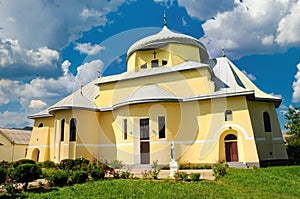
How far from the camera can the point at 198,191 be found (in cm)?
1024

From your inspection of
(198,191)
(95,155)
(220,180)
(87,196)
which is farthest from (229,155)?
(87,196)

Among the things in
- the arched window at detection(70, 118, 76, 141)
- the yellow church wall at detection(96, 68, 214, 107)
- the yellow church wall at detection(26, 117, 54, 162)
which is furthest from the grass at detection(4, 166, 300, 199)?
the yellow church wall at detection(26, 117, 54, 162)

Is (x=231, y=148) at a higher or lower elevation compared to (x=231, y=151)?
higher

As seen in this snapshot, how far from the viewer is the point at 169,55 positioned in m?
24.1

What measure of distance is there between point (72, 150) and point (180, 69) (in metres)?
11.3

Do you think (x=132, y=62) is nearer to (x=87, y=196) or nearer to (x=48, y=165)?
(x=48, y=165)

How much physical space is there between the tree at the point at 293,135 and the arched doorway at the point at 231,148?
308 inches

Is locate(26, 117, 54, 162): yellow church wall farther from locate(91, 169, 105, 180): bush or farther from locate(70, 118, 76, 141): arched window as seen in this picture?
locate(91, 169, 105, 180): bush

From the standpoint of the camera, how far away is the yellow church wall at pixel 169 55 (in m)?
24.1

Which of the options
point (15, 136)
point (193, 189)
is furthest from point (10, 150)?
point (193, 189)

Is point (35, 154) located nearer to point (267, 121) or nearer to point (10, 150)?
point (10, 150)

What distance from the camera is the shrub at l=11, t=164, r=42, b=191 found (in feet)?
33.7

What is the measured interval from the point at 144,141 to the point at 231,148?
6.56 m

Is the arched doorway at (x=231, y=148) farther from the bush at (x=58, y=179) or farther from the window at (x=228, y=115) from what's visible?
→ the bush at (x=58, y=179)
